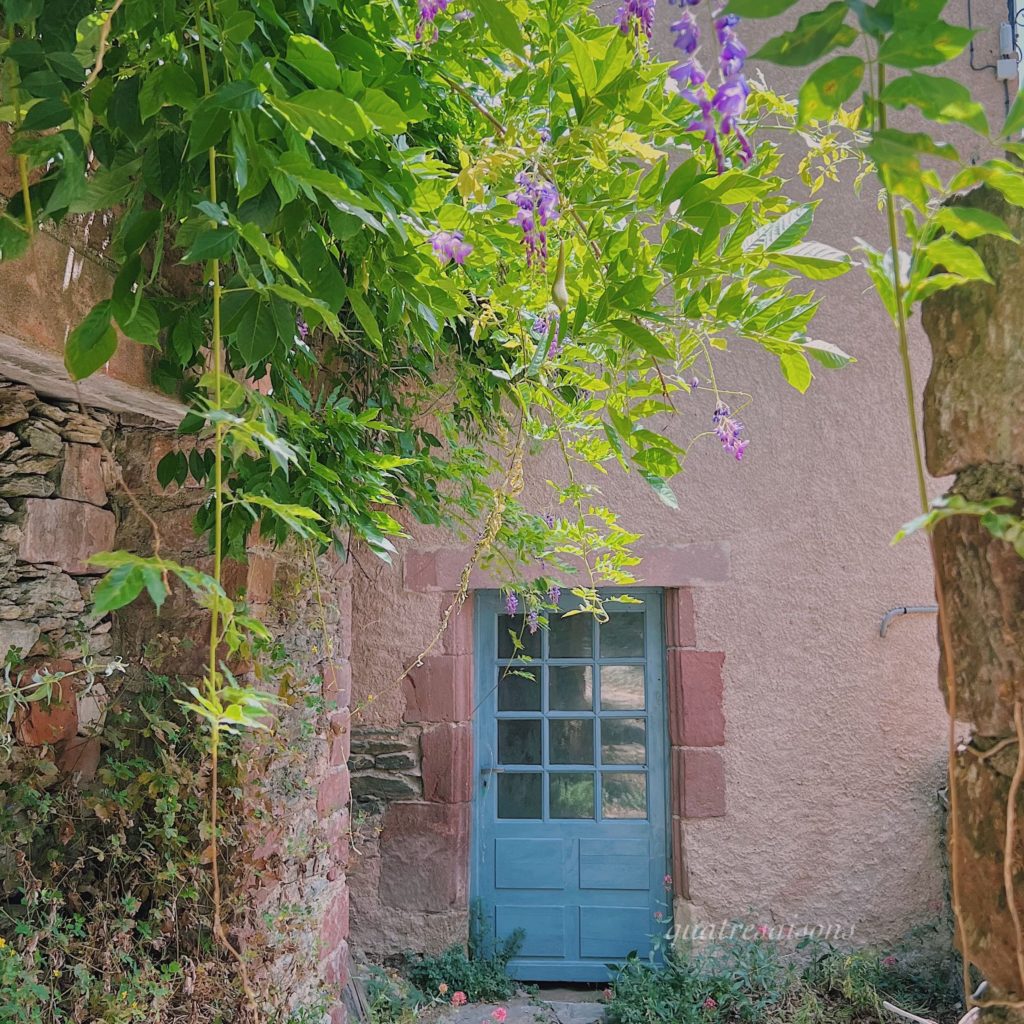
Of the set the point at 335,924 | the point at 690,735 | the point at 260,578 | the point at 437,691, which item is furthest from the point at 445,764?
the point at 260,578

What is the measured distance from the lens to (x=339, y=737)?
304 cm

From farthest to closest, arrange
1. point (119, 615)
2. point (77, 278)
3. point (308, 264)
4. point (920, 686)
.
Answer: point (920, 686) < point (119, 615) < point (77, 278) < point (308, 264)

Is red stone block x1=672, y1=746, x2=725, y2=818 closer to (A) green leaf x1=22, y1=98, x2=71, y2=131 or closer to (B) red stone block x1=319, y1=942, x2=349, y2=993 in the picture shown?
(B) red stone block x1=319, y1=942, x2=349, y2=993

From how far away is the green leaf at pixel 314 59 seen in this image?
2.85 feet

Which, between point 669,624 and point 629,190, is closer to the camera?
point 629,190

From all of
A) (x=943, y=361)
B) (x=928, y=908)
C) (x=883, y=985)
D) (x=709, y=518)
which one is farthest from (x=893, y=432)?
(x=943, y=361)

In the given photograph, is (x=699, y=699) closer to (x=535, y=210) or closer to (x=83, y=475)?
(x=83, y=475)

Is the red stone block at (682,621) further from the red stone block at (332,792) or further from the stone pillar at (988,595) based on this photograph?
the stone pillar at (988,595)

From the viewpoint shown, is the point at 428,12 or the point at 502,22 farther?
the point at 428,12

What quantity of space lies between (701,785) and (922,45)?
3829 mm

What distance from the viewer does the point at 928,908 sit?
402 cm

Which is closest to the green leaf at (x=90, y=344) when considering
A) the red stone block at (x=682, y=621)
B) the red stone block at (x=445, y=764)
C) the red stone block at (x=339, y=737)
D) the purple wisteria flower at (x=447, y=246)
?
the purple wisteria flower at (x=447, y=246)

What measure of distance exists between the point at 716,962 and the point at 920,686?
1.51 m

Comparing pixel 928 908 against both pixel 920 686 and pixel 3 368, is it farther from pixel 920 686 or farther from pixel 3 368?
pixel 3 368
